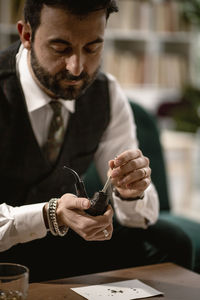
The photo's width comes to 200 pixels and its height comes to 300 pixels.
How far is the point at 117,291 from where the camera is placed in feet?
3.99

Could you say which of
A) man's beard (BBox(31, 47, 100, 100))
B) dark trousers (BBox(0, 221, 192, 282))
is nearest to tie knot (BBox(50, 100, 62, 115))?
man's beard (BBox(31, 47, 100, 100))

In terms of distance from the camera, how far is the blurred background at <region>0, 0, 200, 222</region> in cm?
459

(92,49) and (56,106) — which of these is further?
(56,106)

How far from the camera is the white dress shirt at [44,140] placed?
1366mm

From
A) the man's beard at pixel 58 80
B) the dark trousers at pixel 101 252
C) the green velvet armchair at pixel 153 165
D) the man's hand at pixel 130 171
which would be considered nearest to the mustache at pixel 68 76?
the man's beard at pixel 58 80

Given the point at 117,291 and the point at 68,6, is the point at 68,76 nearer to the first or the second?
the point at 68,6

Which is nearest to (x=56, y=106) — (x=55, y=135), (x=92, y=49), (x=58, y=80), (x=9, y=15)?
(x=55, y=135)

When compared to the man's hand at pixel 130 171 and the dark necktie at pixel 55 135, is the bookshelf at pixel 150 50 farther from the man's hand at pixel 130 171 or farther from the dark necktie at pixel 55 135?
the man's hand at pixel 130 171

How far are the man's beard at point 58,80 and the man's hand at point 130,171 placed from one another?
1.00ft

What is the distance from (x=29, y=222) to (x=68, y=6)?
0.59m

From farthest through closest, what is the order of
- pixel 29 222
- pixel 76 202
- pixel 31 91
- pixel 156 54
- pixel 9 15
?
pixel 156 54, pixel 9 15, pixel 31 91, pixel 29 222, pixel 76 202

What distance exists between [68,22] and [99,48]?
0.44 ft

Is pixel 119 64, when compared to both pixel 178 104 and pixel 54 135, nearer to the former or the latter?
pixel 178 104

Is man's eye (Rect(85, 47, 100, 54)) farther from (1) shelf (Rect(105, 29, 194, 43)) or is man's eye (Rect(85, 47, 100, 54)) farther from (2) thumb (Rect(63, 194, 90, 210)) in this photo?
(1) shelf (Rect(105, 29, 194, 43))
